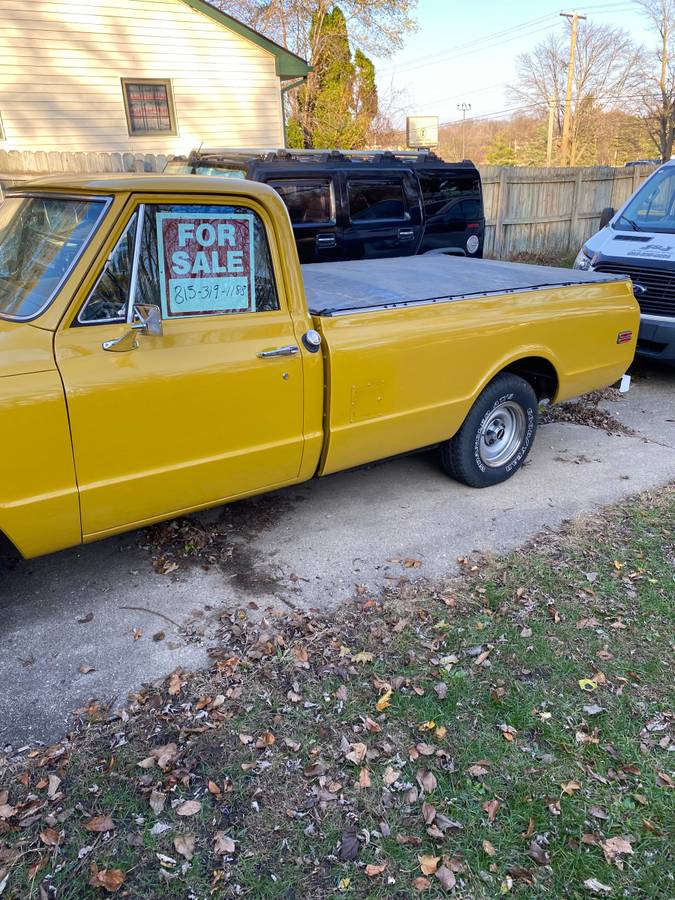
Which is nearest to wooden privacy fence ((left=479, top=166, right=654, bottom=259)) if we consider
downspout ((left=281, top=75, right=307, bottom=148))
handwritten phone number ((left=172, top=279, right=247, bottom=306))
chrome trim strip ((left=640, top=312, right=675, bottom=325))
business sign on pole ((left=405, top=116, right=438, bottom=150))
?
downspout ((left=281, top=75, right=307, bottom=148))

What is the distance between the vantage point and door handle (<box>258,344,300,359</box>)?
12.1ft

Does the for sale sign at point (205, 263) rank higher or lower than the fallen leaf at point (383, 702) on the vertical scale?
higher

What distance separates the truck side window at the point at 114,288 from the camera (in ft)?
10.5

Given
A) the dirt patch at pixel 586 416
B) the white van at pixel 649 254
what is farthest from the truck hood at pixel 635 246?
the dirt patch at pixel 586 416

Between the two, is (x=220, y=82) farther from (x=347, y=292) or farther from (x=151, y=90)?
(x=347, y=292)

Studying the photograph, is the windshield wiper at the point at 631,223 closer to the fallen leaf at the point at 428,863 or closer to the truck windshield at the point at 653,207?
the truck windshield at the point at 653,207

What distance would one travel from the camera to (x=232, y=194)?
354cm

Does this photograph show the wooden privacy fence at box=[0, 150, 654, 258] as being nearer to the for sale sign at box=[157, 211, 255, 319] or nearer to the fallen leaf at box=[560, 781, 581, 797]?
the for sale sign at box=[157, 211, 255, 319]

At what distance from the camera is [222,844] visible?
250 centimetres

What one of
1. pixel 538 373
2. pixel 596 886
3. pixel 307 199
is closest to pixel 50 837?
pixel 596 886

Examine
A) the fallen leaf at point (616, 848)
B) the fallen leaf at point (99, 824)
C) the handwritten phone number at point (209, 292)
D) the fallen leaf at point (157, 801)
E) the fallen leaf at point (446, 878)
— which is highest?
the handwritten phone number at point (209, 292)

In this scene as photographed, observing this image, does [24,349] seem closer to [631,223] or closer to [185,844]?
[185,844]

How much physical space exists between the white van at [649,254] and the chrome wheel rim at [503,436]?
9.96ft

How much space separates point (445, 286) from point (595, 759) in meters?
3.14
